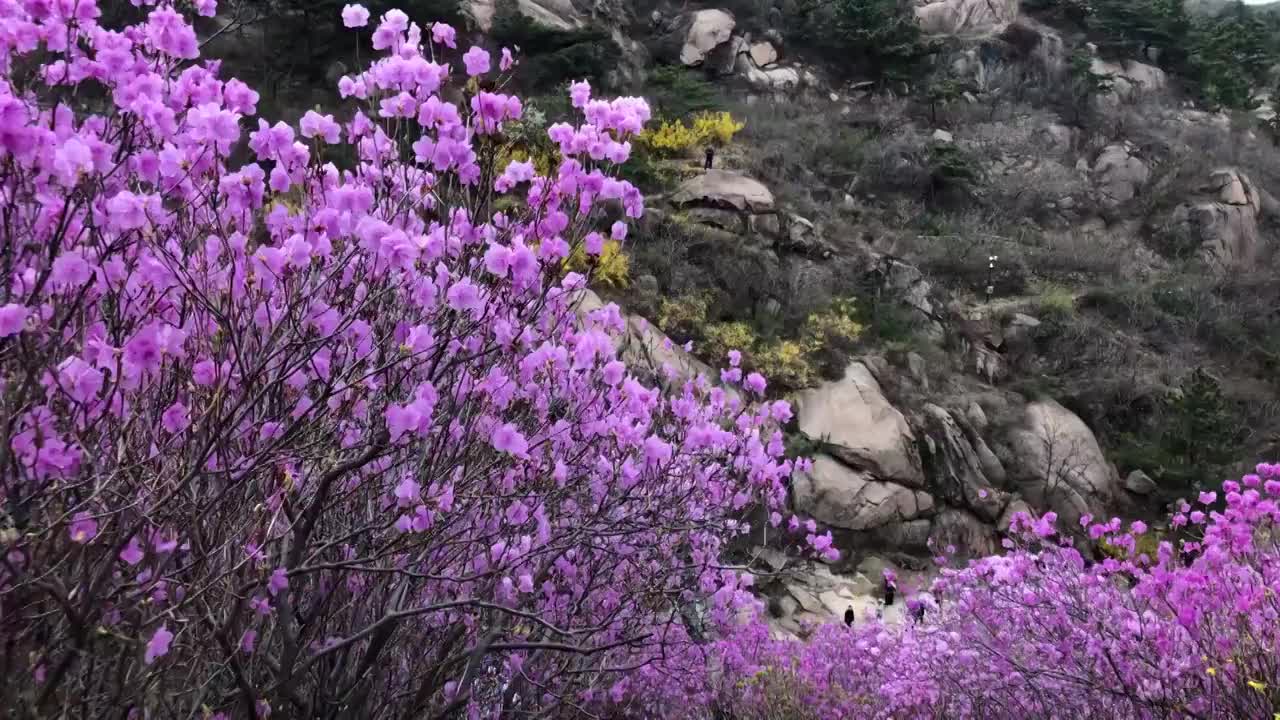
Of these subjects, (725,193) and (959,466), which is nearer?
(959,466)

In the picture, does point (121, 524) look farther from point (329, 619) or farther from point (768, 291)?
point (768, 291)

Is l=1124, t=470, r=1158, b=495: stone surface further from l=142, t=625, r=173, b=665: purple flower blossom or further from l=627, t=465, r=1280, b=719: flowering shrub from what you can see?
l=142, t=625, r=173, b=665: purple flower blossom

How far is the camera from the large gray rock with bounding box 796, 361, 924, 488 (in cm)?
858

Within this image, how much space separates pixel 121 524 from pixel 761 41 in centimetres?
2239

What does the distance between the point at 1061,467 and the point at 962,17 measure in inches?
775

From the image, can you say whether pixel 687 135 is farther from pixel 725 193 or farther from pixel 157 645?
pixel 157 645

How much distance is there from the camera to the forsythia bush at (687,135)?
13.0 metres

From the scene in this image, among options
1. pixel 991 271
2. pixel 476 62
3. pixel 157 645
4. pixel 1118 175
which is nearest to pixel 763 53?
pixel 1118 175

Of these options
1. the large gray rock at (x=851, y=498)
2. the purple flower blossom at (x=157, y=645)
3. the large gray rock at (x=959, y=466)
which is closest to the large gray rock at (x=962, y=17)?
the large gray rock at (x=959, y=466)

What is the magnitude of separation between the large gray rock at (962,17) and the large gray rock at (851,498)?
2014cm

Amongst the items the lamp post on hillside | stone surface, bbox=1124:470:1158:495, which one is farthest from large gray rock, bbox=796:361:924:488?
the lamp post on hillside

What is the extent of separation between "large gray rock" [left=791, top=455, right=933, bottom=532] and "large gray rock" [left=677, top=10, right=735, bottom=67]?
14761 millimetres

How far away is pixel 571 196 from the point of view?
2.42m

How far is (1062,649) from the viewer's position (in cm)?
330
